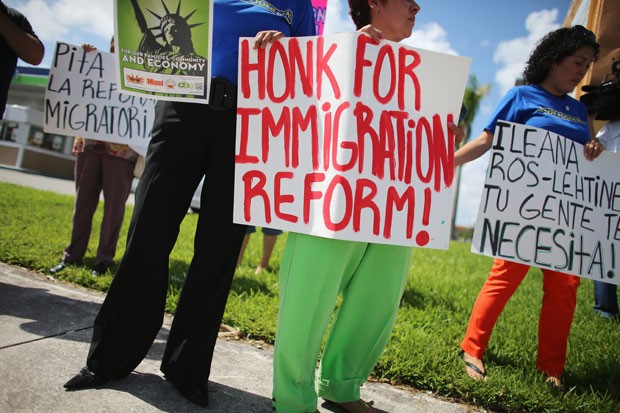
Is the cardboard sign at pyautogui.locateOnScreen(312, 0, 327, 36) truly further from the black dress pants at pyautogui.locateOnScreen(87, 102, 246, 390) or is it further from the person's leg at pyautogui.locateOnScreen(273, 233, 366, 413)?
the person's leg at pyautogui.locateOnScreen(273, 233, 366, 413)

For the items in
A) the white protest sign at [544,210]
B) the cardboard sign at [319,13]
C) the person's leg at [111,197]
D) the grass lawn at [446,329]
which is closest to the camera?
the grass lawn at [446,329]

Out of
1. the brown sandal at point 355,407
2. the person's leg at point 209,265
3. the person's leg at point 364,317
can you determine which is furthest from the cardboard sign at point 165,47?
the brown sandal at point 355,407

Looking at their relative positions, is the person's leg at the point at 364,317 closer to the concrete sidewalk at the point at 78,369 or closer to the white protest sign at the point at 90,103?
the concrete sidewalk at the point at 78,369

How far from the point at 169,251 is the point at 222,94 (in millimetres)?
721

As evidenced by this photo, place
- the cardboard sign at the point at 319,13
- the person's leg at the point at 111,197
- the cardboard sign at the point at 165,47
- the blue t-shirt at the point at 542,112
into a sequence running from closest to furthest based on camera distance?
the cardboard sign at the point at 165,47, the blue t-shirt at the point at 542,112, the cardboard sign at the point at 319,13, the person's leg at the point at 111,197

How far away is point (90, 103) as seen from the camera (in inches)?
135

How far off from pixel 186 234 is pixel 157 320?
4494 millimetres

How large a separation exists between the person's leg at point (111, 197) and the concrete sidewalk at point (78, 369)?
85cm

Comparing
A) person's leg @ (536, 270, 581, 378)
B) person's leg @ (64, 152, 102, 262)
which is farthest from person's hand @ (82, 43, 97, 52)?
person's leg @ (536, 270, 581, 378)

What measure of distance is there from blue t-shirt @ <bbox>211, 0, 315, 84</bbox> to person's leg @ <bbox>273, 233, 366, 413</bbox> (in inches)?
33.5

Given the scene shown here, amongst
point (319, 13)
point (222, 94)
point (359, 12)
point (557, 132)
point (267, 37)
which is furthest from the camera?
point (319, 13)

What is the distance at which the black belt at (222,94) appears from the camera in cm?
170

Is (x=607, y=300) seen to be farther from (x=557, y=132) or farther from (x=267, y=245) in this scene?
(x=267, y=245)

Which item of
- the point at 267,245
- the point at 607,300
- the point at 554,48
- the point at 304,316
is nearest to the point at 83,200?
the point at 267,245
